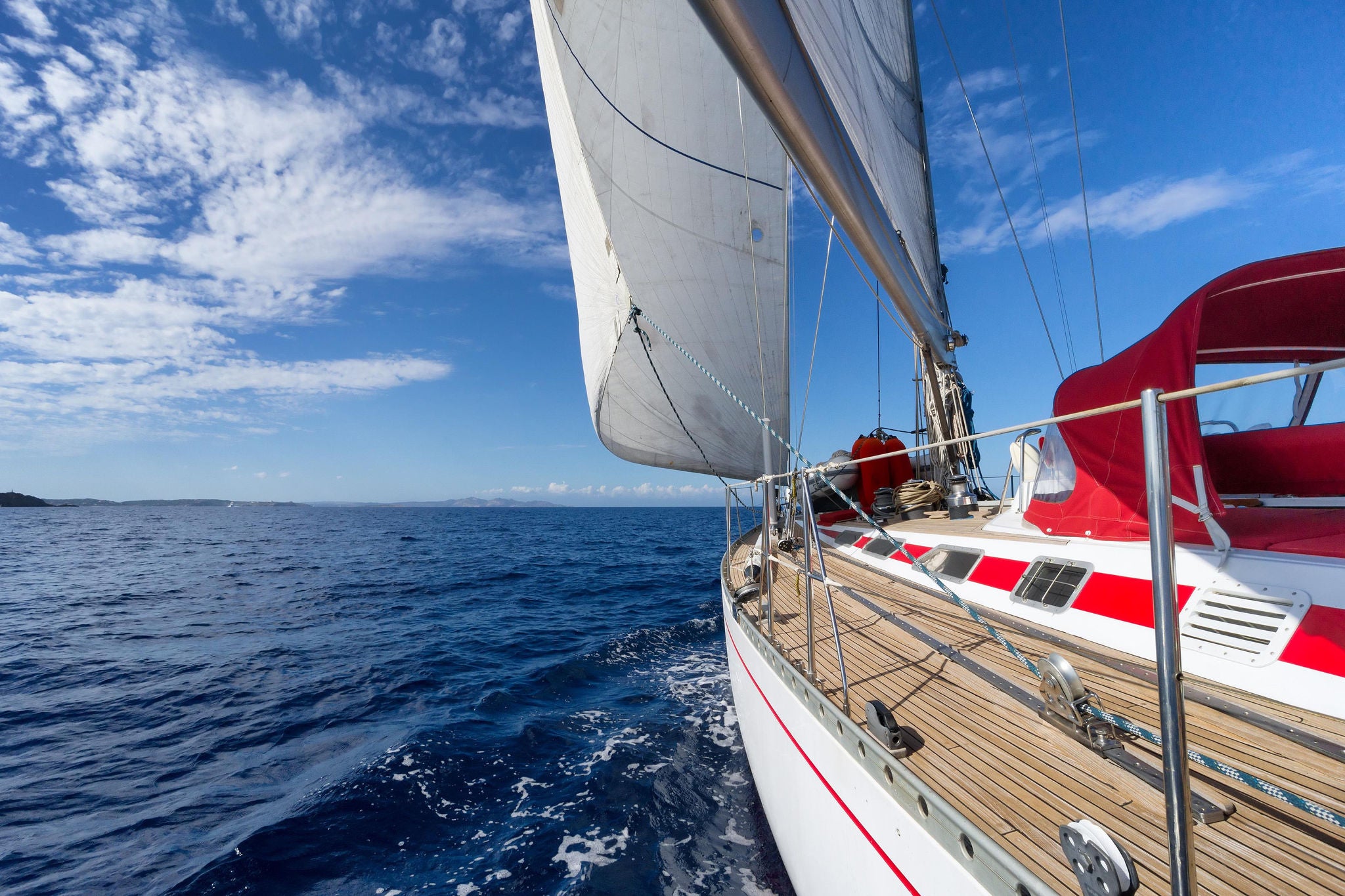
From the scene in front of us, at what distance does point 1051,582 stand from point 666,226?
6.07m

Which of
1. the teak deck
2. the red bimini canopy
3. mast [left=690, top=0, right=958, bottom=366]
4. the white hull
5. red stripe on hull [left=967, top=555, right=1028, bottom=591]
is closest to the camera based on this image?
the teak deck

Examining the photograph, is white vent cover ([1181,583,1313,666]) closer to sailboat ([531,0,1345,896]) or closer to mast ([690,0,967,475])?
sailboat ([531,0,1345,896])

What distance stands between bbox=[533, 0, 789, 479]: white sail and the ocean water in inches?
153

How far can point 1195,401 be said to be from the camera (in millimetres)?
2932

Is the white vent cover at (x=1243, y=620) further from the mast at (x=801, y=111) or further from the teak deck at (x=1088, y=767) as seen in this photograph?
the mast at (x=801, y=111)

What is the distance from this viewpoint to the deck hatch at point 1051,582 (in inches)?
132

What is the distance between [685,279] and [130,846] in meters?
7.87

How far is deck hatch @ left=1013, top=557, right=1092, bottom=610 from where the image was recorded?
11.0 ft

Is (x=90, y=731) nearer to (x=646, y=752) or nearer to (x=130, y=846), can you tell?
(x=130, y=846)

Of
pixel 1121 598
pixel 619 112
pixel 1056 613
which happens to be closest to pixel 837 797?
pixel 1056 613

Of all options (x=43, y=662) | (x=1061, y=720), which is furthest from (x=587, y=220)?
(x=43, y=662)

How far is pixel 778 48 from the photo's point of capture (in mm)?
2775

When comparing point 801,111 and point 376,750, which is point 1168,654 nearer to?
point 801,111

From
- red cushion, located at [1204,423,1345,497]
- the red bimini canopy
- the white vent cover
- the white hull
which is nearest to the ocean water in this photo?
the white hull
